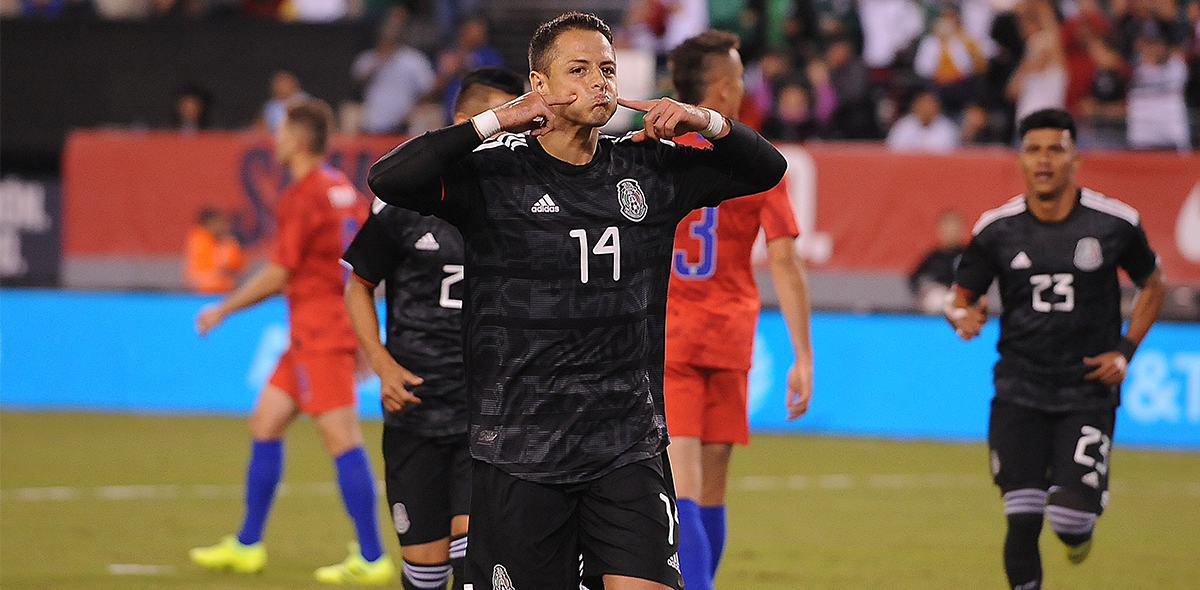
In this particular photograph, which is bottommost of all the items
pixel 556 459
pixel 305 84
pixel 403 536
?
pixel 403 536

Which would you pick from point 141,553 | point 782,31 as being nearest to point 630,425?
point 141,553

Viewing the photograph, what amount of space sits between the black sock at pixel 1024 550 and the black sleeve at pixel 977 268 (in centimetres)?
106

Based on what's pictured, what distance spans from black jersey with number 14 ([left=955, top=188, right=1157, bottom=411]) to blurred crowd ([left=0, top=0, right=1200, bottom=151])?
9498mm

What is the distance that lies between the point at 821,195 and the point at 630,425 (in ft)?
43.0

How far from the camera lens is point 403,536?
599 cm

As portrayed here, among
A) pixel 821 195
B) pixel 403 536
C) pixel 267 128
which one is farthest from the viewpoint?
pixel 267 128

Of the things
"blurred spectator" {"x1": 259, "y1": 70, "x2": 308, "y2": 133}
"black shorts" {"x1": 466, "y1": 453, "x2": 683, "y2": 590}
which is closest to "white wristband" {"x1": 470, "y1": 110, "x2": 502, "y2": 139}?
"black shorts" {"x1": 466, "y1": 453, "x2": 683, "y2": 590}

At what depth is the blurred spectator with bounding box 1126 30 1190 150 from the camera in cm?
1650

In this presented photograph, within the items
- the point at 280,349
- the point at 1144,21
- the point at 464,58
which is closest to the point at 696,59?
the point at 280,349

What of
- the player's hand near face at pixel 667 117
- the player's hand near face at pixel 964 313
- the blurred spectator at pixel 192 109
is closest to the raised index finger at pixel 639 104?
the player's hand near face at pixel 667 117

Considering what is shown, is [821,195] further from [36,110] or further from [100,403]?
[36,110]

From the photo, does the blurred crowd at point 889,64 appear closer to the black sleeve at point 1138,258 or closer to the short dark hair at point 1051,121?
the short dark hair at point 1051,121

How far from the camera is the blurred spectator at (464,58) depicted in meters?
18.9

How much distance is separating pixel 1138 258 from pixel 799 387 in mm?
1925
